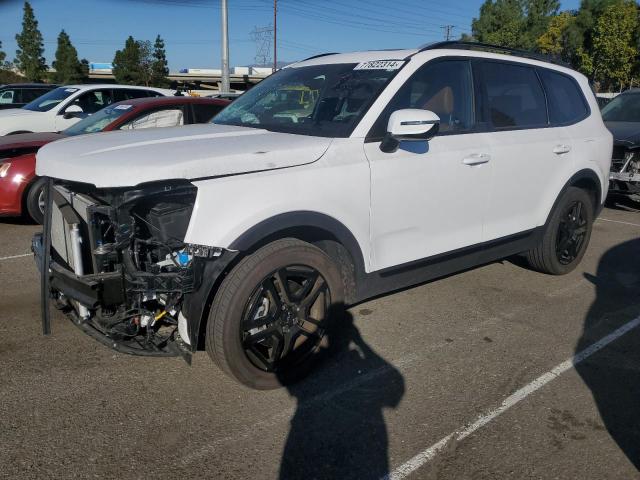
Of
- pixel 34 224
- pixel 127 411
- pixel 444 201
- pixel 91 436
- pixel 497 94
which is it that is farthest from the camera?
pixel 34 224

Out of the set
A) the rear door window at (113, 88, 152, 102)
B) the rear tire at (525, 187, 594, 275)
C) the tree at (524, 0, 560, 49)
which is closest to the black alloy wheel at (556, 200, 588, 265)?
the rear tire at (525, 187, 594, 275)

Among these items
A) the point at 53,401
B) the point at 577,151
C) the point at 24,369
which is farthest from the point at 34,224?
the point at 577,151

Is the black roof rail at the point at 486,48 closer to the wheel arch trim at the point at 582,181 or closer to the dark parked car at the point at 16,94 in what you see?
the wheel arch trim at the point at 582,181

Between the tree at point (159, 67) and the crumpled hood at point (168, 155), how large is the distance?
6580cm

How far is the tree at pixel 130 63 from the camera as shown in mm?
64188

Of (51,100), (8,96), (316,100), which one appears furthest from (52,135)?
(8,96)

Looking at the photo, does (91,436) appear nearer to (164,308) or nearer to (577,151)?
(164,308)

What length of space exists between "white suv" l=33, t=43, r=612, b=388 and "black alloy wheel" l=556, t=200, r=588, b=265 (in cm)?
69

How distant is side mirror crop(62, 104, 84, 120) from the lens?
369 inches

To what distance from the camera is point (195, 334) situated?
2.90m

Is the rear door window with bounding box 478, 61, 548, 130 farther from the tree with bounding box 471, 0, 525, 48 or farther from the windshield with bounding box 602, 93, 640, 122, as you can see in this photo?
the tree with bounding box 471, 0, 525, 48

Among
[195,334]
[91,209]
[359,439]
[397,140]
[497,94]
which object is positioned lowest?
[359,439]

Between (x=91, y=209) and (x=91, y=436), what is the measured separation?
116 cm

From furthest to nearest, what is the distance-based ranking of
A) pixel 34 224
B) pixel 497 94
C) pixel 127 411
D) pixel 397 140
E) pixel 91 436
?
1. pixel 34 224
2. pixel 497 94
3. pixel 397 140
4. pixel 127 411
5. pixel 91 436
